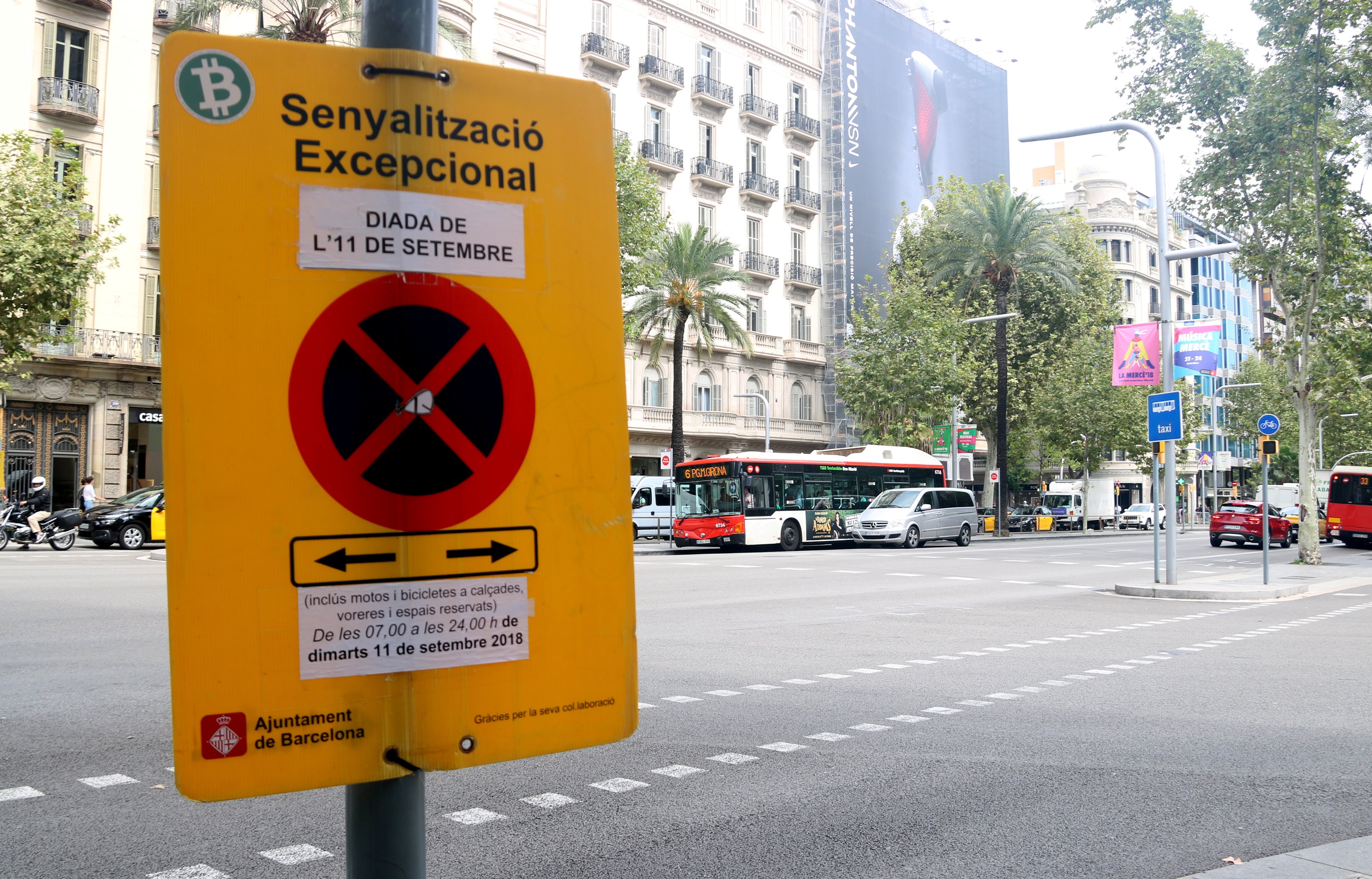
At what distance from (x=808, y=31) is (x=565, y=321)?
56.8m

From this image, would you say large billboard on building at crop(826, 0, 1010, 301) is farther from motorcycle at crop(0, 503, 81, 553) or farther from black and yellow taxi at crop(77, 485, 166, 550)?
motorcycle at crop(0, 503, 81, 553)

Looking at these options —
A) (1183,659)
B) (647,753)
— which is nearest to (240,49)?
(647,753)

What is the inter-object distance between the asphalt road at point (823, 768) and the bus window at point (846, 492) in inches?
862

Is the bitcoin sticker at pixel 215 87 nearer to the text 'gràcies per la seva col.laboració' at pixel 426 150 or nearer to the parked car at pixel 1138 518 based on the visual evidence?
the text 'gràcies per la seva col.laboració' at pixel 426 150

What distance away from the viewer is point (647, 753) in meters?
6.04

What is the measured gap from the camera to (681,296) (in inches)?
1497

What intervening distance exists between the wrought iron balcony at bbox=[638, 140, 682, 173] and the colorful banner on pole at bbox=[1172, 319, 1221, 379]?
2793 centimetres

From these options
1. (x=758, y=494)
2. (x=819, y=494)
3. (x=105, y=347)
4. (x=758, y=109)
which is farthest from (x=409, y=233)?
(x=758, y=109)

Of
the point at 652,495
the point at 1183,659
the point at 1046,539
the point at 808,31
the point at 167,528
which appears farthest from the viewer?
the point at 808,31

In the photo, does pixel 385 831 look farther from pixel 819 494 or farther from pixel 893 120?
pixel 893 120

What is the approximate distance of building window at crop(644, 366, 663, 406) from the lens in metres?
45.2

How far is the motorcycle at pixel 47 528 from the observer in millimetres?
24078

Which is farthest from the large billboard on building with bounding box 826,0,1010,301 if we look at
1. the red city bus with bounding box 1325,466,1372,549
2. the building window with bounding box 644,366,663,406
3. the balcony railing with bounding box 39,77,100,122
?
the balcony railing with bounding box 39,77,100,122

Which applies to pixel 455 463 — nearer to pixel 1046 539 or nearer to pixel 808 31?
pixel 1046 539
